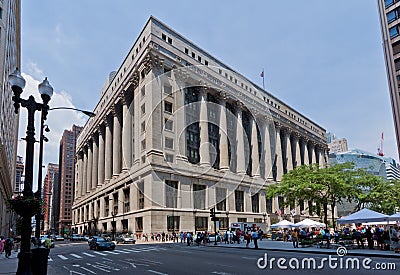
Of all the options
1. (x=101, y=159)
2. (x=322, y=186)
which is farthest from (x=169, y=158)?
(x=101, y=159)

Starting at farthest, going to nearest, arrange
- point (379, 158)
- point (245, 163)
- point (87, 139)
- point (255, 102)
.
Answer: point (379, 158), point (87, 139), point (255, 102), point (245, 163)

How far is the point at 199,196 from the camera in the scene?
60.6 meters

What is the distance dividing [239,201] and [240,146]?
41.2ft

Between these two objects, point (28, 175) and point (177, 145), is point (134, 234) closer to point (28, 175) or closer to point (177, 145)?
point (177, 145)

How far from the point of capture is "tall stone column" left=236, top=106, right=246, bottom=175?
238ft

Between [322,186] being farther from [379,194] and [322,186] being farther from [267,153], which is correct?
[267,153]

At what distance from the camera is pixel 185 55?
66625 mm

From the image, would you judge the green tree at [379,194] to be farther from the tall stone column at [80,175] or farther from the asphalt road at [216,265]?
the tall stone column at [80,175]

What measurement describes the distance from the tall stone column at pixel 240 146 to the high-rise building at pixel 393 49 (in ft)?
108

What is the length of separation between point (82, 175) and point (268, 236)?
7743 centimetres

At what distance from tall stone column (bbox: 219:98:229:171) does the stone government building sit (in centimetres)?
22

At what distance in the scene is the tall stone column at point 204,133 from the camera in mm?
64312

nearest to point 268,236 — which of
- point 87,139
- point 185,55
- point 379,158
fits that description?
point 185,55

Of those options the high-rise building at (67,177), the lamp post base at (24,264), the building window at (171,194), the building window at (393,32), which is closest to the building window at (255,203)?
the building window at (171,194)
